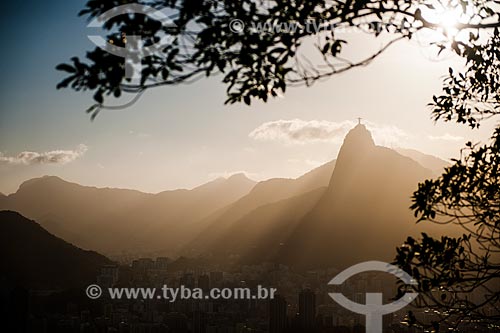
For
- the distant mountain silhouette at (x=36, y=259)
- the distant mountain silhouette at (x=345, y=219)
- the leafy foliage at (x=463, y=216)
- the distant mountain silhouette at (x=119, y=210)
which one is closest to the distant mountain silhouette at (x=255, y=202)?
the distant mountain silhouette at (x=345, y=219)

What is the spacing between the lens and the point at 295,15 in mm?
3322

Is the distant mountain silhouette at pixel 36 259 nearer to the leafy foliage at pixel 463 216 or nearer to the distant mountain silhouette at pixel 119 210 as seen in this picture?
the distant mountain silhouette at pixel 119 210

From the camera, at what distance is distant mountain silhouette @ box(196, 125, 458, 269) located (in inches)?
2175

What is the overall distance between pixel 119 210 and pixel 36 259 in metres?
67.9

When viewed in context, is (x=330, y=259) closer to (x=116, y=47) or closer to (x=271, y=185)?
(x=271, y=185)

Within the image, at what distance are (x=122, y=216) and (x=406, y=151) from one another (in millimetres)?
49606

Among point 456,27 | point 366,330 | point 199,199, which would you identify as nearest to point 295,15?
point 456,27

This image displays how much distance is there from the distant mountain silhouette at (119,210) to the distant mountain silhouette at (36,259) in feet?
88.4

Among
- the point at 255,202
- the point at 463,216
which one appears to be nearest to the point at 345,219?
the point at 255,202

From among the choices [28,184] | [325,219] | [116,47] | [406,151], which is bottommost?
[116,47]

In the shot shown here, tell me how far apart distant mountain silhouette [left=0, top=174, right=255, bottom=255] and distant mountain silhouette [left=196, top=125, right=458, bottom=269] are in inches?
536

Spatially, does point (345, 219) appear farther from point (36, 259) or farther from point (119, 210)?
point (119, 210)

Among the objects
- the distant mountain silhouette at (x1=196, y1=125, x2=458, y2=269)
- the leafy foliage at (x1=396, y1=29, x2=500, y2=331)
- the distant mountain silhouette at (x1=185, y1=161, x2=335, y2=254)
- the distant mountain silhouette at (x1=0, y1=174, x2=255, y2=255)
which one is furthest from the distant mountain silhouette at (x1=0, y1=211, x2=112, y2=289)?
the distant mountain silhouette at (x1=185, y1=161, x2=335, y2=254)

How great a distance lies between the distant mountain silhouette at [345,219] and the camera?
55250mm
